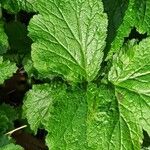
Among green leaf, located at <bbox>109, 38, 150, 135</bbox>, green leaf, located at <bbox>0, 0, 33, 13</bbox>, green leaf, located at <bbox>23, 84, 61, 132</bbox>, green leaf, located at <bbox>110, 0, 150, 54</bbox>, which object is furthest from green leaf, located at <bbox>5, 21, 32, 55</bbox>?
green leaf, located at <bbox>109, 38, 150, 135</bbox>

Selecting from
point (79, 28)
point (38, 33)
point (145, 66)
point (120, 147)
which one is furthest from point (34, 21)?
point (120, 147)

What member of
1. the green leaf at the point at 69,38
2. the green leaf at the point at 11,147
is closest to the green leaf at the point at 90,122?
the green leaf at the point at 69,38

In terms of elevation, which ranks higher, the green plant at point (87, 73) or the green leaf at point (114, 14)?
the green leaf at point (114, 14)

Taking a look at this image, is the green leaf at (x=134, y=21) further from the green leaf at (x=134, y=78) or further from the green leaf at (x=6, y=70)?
the green leaf at (x=6, y=70)

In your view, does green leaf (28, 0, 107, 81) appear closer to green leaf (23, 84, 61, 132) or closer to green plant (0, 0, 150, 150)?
green plant (0, 0, 150, 150)

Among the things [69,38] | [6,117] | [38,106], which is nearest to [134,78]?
[69,38]

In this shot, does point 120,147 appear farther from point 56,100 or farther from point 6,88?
point 6,88
